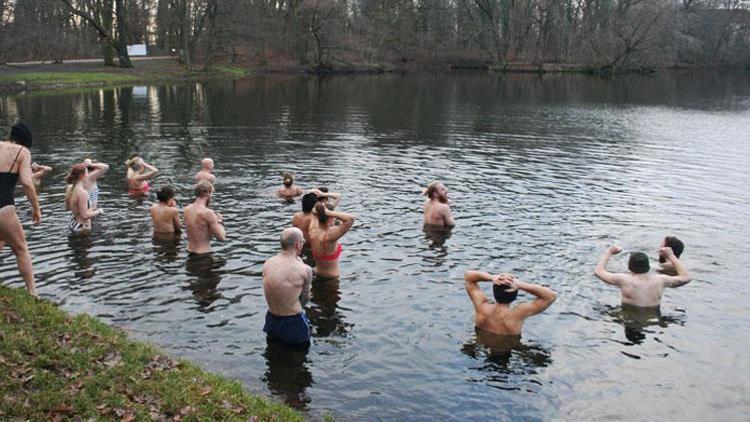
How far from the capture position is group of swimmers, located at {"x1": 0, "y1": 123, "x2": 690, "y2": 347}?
10359 mm

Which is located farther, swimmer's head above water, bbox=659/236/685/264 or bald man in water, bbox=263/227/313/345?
swimmer's head above water, bbox=659/236/685/264

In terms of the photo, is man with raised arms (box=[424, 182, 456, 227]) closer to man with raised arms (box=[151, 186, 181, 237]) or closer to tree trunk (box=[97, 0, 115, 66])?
man with raised arms (box=[151, 186, 181, 237])

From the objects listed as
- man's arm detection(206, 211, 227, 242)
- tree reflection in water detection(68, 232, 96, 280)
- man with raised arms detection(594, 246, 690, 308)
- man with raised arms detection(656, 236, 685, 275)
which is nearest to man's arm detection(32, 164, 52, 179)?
tree reflection in water detection(68, 232, 96, 280)

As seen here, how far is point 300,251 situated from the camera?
43.8 ft

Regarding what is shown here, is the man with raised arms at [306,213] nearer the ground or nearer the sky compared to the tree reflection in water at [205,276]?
nearer the sky

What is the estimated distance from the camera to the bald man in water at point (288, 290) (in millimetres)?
10406

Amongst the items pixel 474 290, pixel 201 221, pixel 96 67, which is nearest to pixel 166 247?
pixel 201 221

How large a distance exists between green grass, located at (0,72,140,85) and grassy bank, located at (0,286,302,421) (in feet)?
171

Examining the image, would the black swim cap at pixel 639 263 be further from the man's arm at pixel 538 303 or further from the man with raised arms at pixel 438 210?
the man with raised arms at pixel 438 210

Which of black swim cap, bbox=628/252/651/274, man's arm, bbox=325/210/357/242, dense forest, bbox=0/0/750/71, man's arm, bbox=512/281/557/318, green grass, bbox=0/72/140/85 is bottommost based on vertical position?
man's arm, bbox=512/281/557/318

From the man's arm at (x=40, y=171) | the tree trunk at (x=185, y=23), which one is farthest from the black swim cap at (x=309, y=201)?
the tree trunk at (x=185, y=23)

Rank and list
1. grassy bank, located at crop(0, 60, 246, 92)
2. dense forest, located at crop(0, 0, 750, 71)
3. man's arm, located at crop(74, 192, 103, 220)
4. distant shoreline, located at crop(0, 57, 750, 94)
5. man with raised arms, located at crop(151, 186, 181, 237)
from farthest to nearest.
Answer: dense forest, located at crop(0, 0, 750, 71) → distant shoreline, located at crop(0, 57, 750, 94) → grassy bank, located at crop(0, 60, 246, 92) → man with raised arms, located at crop(151, 186, 181, 237) → man's arm, located at crop(74, 192, 103, 220)

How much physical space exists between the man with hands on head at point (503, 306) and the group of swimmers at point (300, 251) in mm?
17

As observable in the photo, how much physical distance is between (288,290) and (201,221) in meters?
5.22
